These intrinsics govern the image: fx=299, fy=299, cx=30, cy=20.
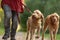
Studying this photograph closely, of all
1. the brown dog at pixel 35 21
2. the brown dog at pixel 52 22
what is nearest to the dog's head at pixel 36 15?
the brown dog at pixel 35 21

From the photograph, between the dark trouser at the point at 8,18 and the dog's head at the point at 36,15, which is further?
the dog's head at the point at 36,15

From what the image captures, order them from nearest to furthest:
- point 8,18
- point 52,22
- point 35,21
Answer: point 8,18 → point 52,22 → point 35,21

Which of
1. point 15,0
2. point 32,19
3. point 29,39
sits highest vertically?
point 15,0

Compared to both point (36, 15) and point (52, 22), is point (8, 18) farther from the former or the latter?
point (52, 22)

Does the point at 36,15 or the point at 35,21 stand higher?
the point at 36,15

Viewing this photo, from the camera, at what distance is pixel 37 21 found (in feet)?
27.5

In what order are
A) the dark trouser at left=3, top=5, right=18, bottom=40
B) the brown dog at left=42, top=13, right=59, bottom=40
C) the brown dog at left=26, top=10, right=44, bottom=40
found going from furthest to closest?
the brown dog at left=26, top=10, right=44, bottom=40 → the brown dog at left=42, top=13, right=59, bottom=40 → the dark trouser at left=3, top=5, right=18, bottom=40

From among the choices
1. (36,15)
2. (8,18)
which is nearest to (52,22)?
(36,15)

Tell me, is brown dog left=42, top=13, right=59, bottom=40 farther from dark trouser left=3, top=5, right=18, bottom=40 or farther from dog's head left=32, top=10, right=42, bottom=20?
dark trouser left=3, top=5, right=18, bottom=40

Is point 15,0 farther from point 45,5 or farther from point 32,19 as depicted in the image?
point 45,5

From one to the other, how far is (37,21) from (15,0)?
91cm

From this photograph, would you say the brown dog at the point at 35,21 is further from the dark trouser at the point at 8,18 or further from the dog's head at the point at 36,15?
the dark trouser at the point at 8,18

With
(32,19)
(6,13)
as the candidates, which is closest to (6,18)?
(6,13)

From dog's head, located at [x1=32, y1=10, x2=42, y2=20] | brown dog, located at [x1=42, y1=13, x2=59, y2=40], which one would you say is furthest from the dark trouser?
brown dog, located at [x1=42, y1=13, x2=59, y2=40]
